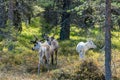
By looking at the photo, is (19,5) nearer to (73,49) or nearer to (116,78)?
(73,49)

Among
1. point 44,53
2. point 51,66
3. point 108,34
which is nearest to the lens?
A: point 108,34

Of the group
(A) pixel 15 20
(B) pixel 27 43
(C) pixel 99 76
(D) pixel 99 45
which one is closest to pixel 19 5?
(A) pixel 15 20

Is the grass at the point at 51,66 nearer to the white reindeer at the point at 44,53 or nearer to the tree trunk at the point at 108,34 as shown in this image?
the white reindeer at the point at 44,53

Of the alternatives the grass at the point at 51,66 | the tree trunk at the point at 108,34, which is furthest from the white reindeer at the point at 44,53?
the tree trunk at the point at 108,34

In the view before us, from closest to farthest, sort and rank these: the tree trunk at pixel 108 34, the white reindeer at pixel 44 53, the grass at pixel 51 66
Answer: the tree trunk at pixel 108 34 < the grass at pixel 51 66 < the white reindeer at pixel 44 53

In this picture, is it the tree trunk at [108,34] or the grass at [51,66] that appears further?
the grass at [51,66]

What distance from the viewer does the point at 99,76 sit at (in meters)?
16.6

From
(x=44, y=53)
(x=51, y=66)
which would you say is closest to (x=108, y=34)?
(x=44, y=53)

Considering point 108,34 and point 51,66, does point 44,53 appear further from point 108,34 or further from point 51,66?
point 108,34

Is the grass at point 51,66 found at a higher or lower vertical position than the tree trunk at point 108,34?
lower

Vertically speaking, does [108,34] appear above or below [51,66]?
above

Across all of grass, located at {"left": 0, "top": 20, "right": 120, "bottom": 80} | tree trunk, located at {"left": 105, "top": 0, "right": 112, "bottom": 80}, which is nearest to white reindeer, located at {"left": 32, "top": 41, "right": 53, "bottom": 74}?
grass, located at {"left": 0, "top": 20, "right": 120, "bottom": 80}

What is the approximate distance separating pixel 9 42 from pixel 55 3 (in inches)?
464

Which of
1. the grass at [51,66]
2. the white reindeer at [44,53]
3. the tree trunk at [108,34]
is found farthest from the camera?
the white reindeer at [44,53]
